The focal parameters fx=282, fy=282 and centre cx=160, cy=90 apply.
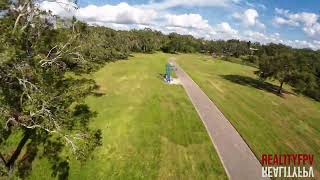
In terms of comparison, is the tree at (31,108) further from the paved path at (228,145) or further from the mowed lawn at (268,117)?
the mowed lawn at (268,117)

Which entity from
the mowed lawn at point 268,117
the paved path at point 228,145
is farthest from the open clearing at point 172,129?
the paved path at point 228,145

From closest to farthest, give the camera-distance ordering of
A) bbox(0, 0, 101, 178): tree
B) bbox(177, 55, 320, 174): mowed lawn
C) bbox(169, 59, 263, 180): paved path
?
bbox(0, 0, 101, 178): tree < bbox(169, 59, 263, 180): paved path < bbox(177, 55, 320, 174): mowed lawn

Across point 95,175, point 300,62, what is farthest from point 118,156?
point 300,62

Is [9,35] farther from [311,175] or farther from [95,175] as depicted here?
[311,175]

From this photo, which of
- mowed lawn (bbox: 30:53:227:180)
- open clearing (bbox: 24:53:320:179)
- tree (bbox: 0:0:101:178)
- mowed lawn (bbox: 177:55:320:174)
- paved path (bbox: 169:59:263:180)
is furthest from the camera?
mowed lawn (bbox: 177:55:320:174)

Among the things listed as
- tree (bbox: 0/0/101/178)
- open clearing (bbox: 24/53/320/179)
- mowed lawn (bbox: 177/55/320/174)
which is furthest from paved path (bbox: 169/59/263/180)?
tree (bbox: 0/0/101/178)

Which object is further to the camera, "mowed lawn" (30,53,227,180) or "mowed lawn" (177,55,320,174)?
"mowed lawn" (177,55,320,174)

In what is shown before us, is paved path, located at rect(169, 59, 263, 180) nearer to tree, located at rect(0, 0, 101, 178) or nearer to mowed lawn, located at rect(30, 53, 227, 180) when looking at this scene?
mowed lawn, located at rect(30, 53, 227, 180)
